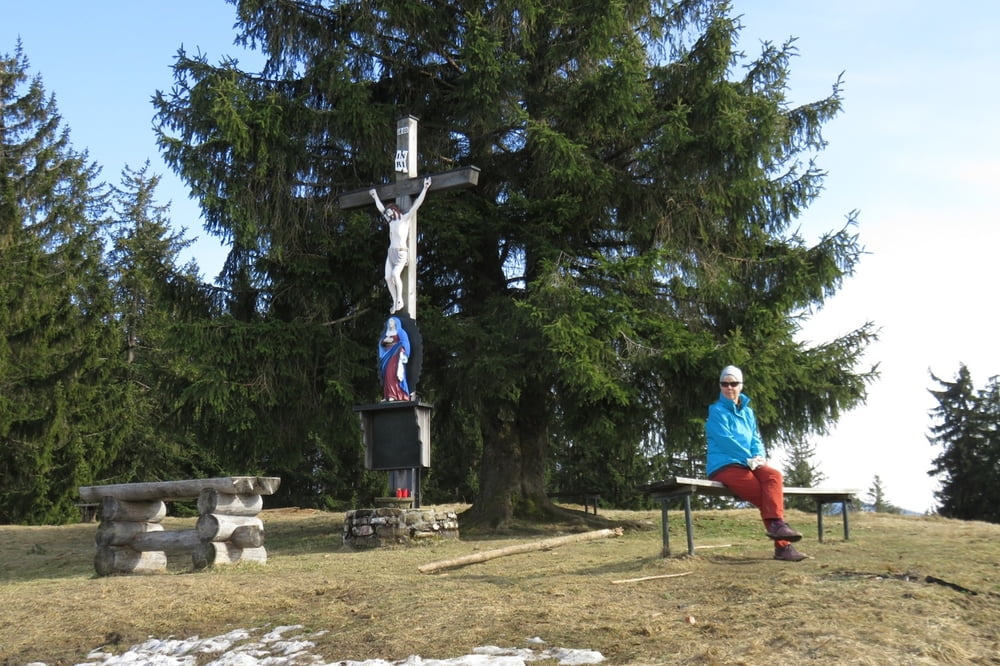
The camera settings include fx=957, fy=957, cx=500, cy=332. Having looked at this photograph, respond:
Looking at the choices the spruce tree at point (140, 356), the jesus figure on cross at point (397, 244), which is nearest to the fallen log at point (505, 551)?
the jesus figure on cross at point (397, 244)

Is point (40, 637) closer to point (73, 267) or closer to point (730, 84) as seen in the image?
point (730, 84)

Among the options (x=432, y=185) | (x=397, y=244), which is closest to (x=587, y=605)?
(x=397, y=244)

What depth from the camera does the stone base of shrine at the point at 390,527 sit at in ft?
40.3

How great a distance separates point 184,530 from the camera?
10.3m

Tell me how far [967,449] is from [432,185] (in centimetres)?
2693

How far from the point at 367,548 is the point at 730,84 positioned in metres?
8.48

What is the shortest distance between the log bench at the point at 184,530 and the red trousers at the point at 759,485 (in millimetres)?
4861

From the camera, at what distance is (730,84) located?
14.2 meters

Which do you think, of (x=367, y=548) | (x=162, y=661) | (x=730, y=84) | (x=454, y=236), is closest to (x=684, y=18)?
(x=730, y=84)

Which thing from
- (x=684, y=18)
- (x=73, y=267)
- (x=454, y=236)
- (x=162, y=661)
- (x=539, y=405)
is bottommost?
Answer: (x=162, y=661)

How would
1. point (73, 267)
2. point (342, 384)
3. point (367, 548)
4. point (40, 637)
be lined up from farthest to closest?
1. point (73, 267)
2. point (342, 384)
3. point (367, 548)
4. point (40, 637)

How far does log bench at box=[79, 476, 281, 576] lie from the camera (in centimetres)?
1006

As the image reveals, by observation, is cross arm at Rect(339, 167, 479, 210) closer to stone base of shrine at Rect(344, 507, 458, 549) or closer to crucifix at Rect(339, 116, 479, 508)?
crucifix at Rect(339, 116, 479, 508)

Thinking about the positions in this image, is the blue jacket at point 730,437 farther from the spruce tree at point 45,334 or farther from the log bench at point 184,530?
the spruce tree at point 45,334
